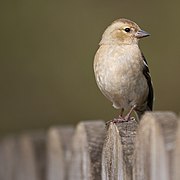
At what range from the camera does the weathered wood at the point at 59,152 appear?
3695 mm

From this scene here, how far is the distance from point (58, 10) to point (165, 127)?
288 inches

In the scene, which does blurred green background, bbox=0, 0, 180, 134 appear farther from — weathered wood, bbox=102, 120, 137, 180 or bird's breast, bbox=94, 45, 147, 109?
weathered wood, bbox=102, 120, 137, 180

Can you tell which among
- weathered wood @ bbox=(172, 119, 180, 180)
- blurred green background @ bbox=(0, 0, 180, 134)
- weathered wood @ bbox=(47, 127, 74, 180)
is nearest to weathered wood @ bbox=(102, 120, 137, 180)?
weathered wood @ bbox=(172, 119, 180, 180)

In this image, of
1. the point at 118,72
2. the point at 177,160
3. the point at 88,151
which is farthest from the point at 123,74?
the point at 177,160

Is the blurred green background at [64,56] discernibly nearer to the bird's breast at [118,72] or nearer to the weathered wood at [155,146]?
the bird's breast at [118,72]

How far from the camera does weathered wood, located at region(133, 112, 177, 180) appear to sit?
252 centimetres

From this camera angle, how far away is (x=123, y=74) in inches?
176

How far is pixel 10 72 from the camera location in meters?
9.45

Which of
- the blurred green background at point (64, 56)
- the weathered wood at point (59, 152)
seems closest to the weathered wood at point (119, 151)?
the weathered wood at point (59, 152)

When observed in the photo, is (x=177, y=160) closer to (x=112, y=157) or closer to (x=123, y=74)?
(x=112, y=157)

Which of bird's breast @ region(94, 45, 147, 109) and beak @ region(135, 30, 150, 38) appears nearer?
bird's breast @ region(94, 45, 147, 109)

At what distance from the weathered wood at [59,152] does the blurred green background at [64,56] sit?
3404mm

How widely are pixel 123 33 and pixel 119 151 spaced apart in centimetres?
209

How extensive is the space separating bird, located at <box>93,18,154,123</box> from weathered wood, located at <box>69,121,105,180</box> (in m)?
1.04
